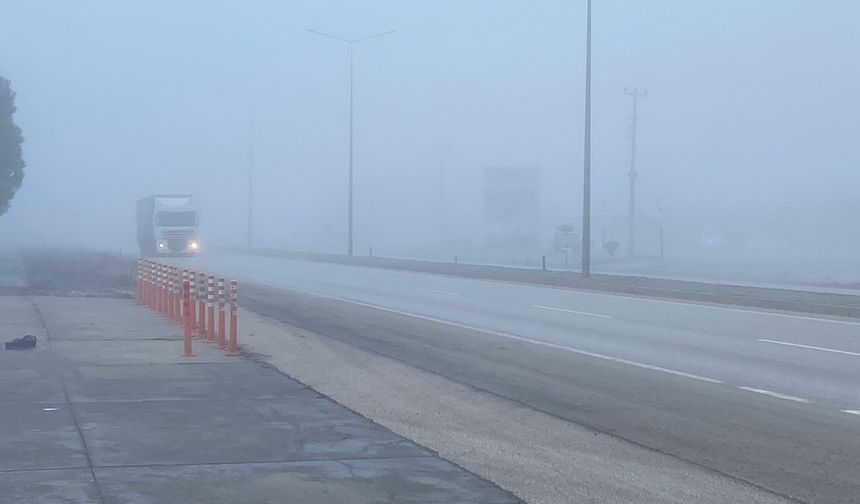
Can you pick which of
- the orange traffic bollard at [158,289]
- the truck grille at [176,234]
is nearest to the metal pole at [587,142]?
the orange traffic bollard at [158,289]

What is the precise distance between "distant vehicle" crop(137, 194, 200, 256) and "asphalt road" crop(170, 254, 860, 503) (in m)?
28.5

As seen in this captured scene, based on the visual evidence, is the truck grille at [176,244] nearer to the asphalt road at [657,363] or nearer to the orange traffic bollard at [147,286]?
the asphalt road at [657,363]

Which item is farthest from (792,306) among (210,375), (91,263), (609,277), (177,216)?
(177,216)

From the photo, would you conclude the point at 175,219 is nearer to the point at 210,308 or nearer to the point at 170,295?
the point at 170,295

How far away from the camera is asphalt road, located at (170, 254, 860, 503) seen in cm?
1083

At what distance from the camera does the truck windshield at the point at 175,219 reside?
62.9m

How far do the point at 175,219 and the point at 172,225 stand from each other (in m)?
0.38

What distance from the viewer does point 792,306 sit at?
28406 millimetres

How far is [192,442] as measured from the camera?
1054 centimetres

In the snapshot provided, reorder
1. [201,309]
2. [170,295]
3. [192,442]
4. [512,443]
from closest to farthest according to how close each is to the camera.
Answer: [192,442]
[512,443]
[201,309]
[170,295]

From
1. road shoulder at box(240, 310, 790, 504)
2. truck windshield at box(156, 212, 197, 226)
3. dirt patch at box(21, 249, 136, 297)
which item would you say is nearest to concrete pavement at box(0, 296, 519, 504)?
road shoulder at box(240, 310, 790, 504)

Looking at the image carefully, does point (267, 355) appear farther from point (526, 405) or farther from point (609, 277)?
point (609, 277)

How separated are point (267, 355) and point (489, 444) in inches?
311

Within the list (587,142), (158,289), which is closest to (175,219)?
(587,142)
